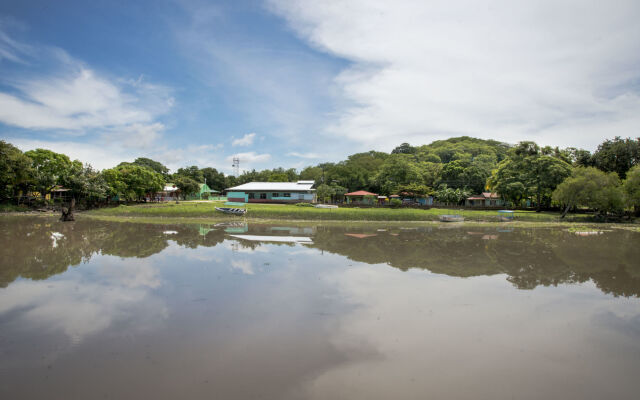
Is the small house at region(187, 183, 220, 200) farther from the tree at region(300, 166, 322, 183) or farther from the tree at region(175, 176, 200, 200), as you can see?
the tree at region(300, 166, 322, 183)

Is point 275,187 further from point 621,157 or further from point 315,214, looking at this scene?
point 621,157

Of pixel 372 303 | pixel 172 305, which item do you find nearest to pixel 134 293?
pixel 172 305

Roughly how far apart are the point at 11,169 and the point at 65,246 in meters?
25.1

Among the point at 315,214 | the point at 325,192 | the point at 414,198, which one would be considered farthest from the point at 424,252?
the point at 414,198

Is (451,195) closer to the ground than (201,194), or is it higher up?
closer to the ground

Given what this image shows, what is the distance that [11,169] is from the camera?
31.2m

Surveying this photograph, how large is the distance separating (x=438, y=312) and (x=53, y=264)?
12919mm

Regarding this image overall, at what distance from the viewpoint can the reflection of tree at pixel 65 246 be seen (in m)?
10.7

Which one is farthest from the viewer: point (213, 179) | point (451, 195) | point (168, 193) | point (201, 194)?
point (213, 179)

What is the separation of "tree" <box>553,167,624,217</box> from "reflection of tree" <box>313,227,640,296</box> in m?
11.6

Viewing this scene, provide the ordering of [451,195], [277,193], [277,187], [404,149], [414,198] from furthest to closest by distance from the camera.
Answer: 1. [404,149]
2. [277,187]
3. [277,193]
4. [414,198]
5. [451,195]

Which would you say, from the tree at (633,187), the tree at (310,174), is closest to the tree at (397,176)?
the tree at (310,174)

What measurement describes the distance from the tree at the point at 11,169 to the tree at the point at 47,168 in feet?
3.55

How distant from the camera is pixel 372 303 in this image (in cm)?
781
